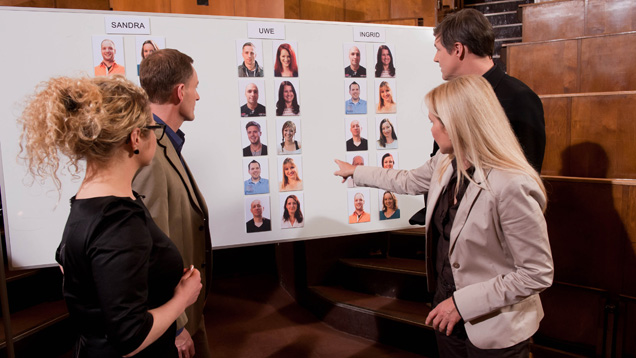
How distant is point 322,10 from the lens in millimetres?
5398

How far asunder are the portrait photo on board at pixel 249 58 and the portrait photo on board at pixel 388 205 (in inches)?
37.0

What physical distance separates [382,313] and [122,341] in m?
2.37

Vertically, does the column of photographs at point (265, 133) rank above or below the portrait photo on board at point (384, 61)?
below

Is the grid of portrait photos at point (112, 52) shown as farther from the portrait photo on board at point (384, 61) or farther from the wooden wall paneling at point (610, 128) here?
the wooden wall paneling at point (610, 128)

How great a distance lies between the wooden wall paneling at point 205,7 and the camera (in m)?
4.48

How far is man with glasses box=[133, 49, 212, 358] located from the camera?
1461mm

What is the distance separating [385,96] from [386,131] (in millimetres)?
191

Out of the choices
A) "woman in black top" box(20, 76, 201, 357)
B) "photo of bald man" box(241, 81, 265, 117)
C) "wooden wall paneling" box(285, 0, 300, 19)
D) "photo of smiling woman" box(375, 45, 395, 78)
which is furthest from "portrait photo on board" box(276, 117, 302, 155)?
"wooden wall paneling" box(285, 0, 300, 19)

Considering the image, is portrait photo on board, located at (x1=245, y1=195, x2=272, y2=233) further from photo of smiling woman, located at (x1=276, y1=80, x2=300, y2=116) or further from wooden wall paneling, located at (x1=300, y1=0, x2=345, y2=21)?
wooden wall paneling, located at (x1=300, y1=0, x2=345, y2=21)

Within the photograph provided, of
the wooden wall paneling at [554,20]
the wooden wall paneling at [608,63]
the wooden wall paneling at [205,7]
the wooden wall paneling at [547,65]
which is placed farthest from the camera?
the wooden wall paneling at [205,7]

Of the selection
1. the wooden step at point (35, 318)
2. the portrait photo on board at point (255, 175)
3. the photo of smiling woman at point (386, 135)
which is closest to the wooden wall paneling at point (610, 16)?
the photo of smiling woman at point (386, 135)

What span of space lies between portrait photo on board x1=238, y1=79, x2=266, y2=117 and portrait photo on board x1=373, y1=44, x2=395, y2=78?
643mm

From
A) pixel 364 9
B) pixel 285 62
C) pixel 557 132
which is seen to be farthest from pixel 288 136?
pixel 364 9

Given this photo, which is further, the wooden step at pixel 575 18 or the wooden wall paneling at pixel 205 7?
the wooden wall paneling at pixel 205 7
